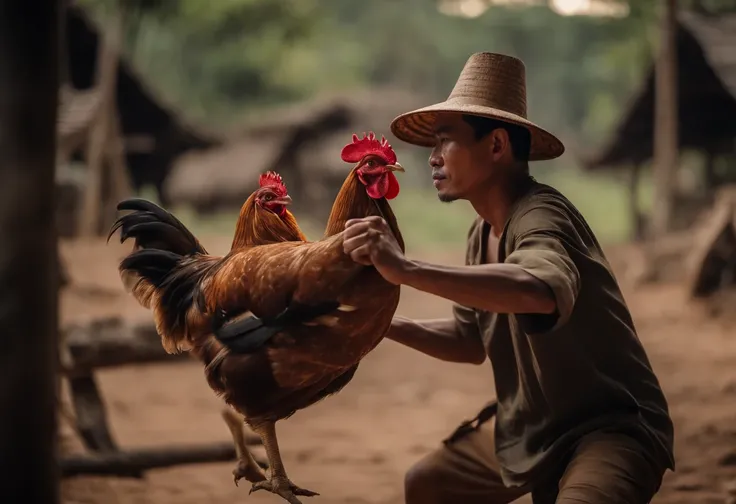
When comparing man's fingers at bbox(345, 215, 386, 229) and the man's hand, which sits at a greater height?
man's fingers at bbox(345, 215, 386, 229)

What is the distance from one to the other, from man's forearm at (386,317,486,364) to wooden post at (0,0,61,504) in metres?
1.49

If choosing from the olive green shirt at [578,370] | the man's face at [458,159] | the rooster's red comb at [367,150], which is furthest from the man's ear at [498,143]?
the rooster's red comb at [367,150]

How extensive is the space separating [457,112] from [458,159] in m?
0.14

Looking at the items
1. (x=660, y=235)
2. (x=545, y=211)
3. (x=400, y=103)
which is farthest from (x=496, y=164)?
(x=400, y=103)

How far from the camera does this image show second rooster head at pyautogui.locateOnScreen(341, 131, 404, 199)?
2.25 metres

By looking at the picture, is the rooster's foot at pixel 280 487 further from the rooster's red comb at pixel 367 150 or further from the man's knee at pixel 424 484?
the rooster's red comb at pixel 367 150

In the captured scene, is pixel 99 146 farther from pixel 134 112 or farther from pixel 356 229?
pixel 356 229

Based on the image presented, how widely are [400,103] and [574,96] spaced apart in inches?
291

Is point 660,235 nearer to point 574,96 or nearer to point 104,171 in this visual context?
point 104,171

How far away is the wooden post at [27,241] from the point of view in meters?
1.65

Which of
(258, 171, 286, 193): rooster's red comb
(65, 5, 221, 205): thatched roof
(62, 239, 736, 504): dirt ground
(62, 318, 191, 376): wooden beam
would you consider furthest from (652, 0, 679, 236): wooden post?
(258, 171, 286, 193): rooster's red comb

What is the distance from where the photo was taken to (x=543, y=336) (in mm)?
2590

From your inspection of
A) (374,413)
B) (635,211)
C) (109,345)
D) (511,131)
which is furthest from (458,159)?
(635,211)

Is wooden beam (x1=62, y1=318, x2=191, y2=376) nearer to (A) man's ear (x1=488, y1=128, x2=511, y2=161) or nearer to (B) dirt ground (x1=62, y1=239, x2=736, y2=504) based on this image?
(B) dirt ground (x1=62, y1=239, x2=736, y2=504)
